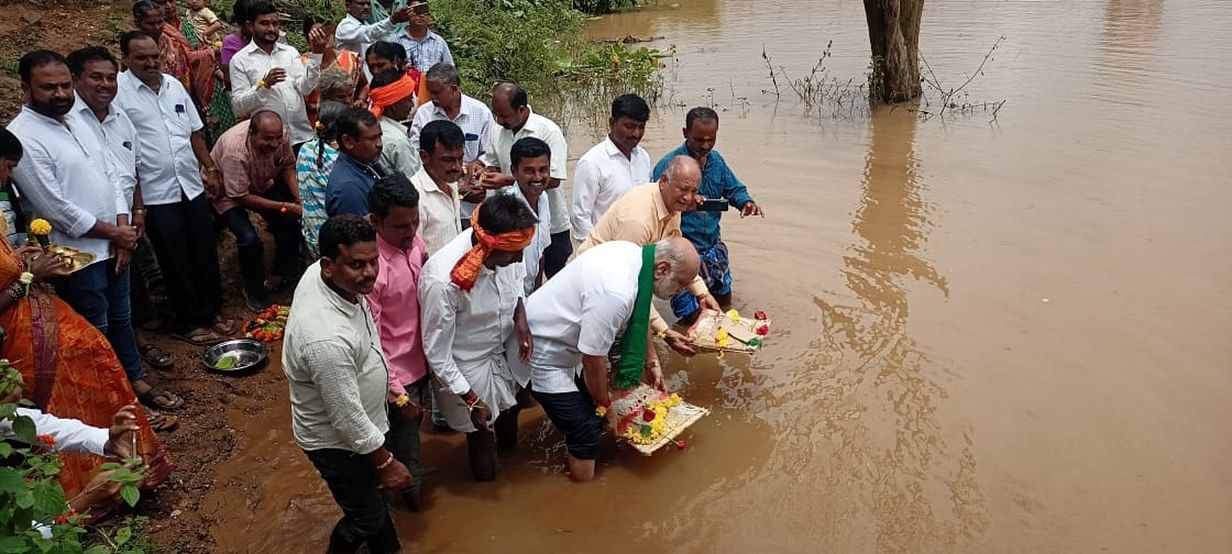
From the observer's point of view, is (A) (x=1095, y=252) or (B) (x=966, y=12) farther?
(B) (x=966, y=12)

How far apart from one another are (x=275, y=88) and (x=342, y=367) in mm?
3562

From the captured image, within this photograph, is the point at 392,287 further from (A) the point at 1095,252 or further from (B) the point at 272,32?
(A) the point at 1095,252

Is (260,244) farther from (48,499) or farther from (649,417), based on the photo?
(48,499)

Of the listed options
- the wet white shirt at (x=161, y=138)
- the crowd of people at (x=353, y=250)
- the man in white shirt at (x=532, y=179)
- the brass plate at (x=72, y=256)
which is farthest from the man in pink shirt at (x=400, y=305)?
the wet white shirt at (x=161, y=138)

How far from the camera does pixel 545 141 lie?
5438 mm

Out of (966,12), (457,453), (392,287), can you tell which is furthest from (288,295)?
(966,12)

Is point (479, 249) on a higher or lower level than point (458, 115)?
lower

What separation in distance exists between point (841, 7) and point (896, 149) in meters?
11.9

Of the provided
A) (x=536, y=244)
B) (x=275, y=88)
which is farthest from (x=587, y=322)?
(x=275, y=88)

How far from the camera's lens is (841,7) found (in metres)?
20.5

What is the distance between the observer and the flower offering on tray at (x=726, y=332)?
16.3 ft

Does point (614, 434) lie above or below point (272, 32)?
below

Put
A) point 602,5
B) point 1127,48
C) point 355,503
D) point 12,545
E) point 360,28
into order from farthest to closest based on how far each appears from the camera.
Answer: point 602,5, point 1127,48, point 360,28, point 355,503, point 12,545

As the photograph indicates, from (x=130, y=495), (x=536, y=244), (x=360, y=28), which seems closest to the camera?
(x=130, y=495)
